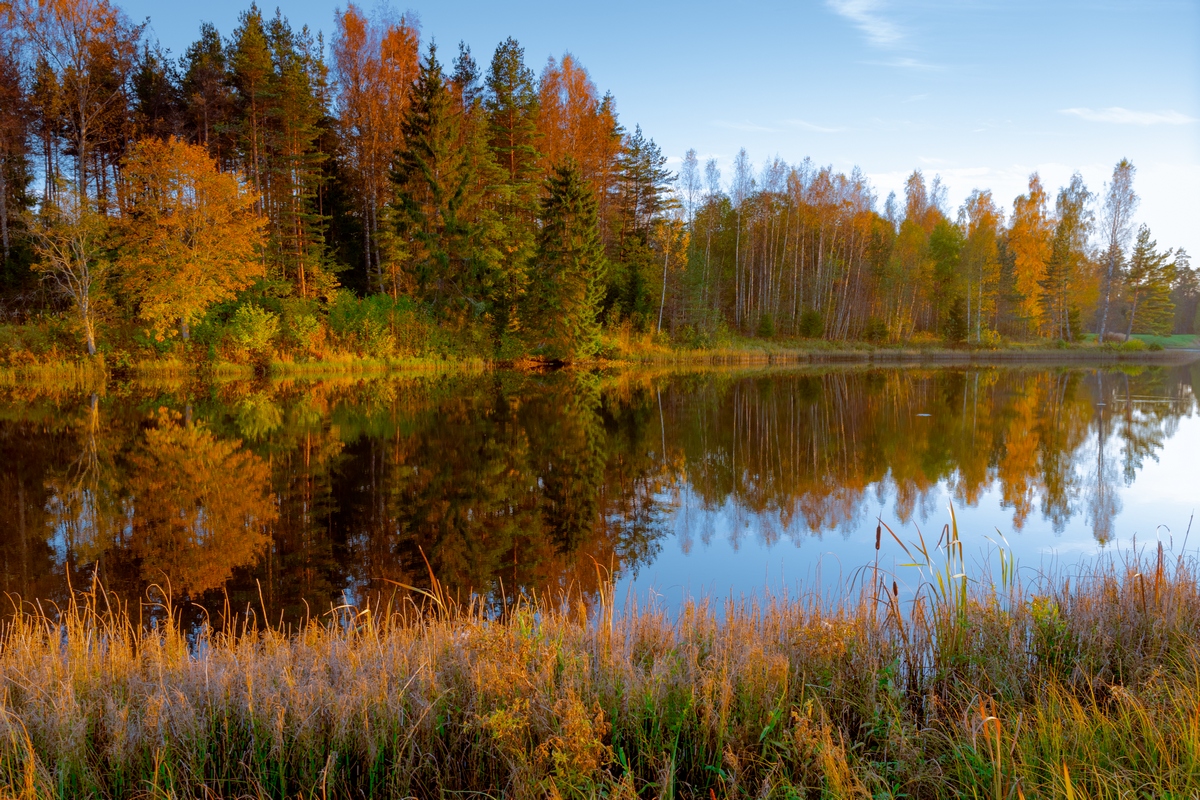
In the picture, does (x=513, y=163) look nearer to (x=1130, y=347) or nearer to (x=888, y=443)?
(x=888, y=443)

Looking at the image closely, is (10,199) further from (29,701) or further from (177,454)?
(29,701)

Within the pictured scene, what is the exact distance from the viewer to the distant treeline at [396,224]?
83.3ft

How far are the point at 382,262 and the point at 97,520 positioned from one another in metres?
26.4

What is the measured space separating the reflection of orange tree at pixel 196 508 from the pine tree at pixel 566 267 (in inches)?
793

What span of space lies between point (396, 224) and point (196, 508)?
23.9m

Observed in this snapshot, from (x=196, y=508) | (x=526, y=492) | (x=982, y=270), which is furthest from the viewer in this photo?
(x=982, y=270)

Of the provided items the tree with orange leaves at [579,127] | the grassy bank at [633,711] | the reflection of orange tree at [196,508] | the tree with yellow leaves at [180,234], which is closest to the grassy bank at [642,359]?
the tree with yellow leaves at [180,234]

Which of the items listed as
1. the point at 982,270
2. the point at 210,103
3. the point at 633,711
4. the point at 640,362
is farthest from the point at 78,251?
the point at 982,270

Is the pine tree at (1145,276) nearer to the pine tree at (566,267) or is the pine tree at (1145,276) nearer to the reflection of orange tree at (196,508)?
the pine tree at (566,267)

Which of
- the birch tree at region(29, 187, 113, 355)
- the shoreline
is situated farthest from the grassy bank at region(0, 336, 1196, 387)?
the birch tree at region(29, 187, 113, 355)

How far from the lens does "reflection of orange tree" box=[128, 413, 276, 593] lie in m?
6.50

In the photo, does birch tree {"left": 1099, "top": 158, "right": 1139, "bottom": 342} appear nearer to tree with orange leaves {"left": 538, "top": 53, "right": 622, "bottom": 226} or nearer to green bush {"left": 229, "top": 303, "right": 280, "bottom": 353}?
tree with orange leaves {"left": 538, "top": 53, "right": 622, "bottom": 226}

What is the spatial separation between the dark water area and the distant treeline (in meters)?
7.66

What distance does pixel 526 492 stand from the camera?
9797 mm
